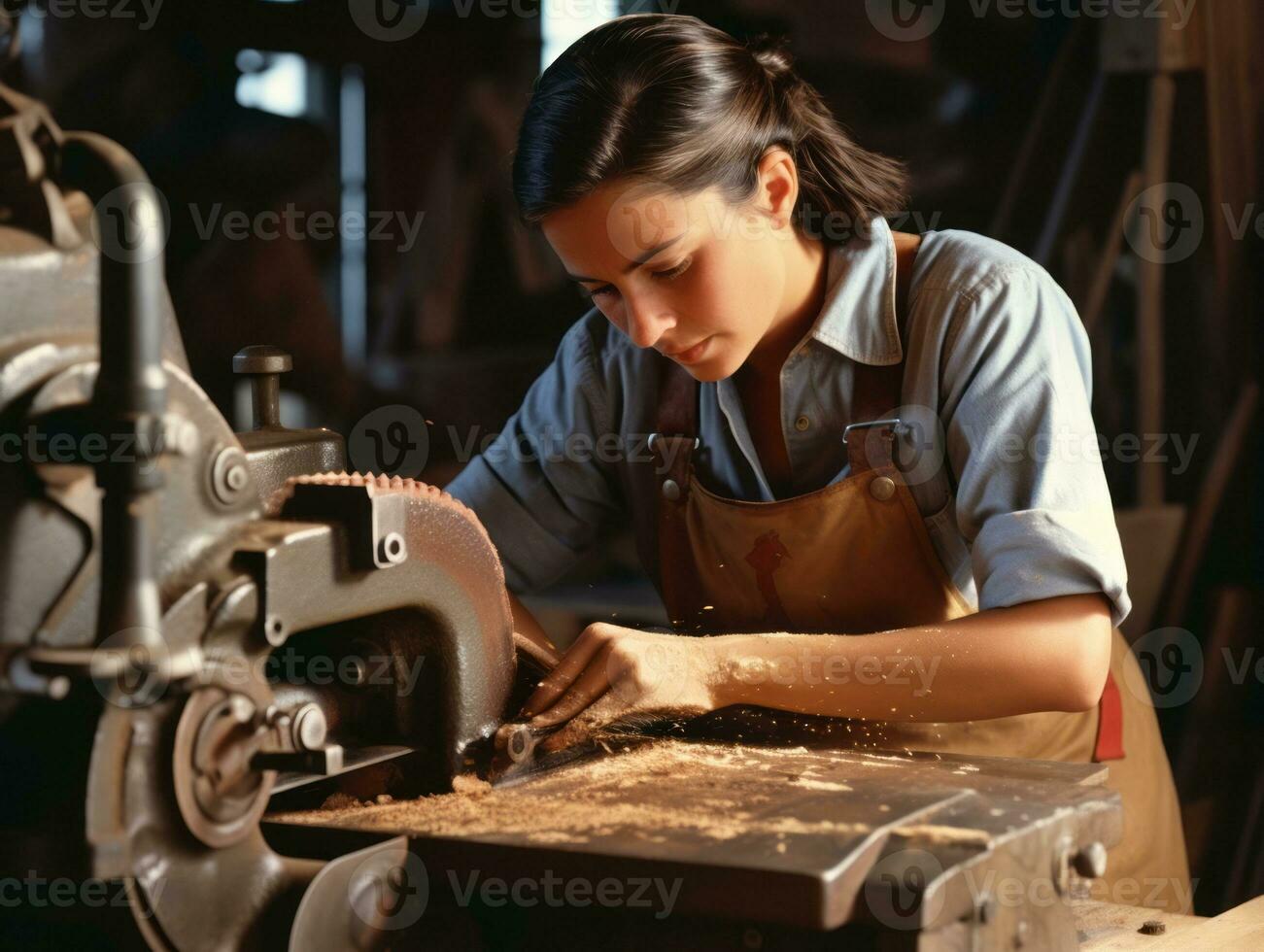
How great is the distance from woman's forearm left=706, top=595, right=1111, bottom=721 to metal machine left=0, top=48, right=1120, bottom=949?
27cm

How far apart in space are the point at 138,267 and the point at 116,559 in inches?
9.1

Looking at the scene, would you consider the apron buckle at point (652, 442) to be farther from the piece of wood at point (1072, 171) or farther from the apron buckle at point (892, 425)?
the piece of wood at point (1072, 171)

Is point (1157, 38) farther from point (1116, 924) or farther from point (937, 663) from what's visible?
point (1116, 924)

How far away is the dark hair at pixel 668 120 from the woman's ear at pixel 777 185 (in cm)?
2

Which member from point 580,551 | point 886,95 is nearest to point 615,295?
point 580,551

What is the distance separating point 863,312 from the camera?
2.18 meters

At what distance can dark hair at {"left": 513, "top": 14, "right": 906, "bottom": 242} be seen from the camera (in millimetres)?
1942

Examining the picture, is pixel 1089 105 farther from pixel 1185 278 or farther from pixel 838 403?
pixel 838 403

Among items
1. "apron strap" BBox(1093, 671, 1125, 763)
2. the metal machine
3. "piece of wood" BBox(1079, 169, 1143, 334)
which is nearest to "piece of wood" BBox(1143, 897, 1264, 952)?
the metal machine

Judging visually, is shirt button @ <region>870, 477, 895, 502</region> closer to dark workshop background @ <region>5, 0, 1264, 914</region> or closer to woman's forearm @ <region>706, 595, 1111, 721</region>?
woman's forearm @ <region>706, 595, 1111, 721</region>

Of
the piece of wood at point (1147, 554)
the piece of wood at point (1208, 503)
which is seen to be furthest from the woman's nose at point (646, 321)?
the piece of wood at point (1208, 503)

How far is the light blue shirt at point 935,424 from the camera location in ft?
6.32

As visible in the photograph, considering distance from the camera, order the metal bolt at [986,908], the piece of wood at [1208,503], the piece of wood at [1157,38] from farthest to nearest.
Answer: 1. the piece of wood at [1208,503]
2. the piece of wood at [1157,38]
3. the metal bolt at [986,908]

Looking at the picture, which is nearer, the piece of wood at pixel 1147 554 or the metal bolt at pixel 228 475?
the metal bolt at pixel 228 475
